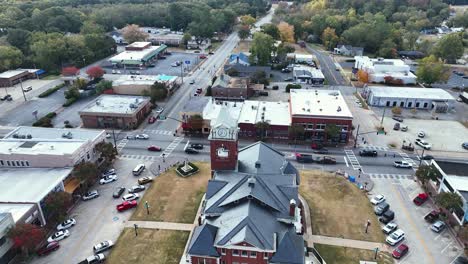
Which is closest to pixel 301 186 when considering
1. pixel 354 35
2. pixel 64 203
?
pixel 64 203

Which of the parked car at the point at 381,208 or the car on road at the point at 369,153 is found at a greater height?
the car on road at the point at 369,153

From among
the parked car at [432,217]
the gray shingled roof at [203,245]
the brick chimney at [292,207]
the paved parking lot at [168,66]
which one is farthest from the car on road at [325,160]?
the paved parking lot at [168,66]

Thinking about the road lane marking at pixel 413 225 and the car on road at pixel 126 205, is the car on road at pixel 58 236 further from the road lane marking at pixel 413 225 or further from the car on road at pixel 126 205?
the road lane marking at pixel 413 225

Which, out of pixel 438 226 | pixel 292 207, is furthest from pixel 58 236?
pixel 438 226

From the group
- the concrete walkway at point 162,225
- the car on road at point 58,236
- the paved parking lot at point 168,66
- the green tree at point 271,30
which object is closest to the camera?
the car on road at point 58,236

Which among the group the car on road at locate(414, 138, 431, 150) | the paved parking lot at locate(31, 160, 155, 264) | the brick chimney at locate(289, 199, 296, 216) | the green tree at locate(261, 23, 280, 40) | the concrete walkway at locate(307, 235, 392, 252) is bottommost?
the paved parking lot at locate(31, 160, 155, 264)

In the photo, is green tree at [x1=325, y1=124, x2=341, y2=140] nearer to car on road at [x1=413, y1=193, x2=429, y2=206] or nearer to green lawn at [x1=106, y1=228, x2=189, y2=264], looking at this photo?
car on road at [x1=413, y1=193, x2=429, y2=206]

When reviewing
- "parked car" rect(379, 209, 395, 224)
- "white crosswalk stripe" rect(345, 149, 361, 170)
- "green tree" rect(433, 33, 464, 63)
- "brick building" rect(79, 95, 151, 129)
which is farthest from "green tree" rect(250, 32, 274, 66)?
"parked car" rect(379, 209, 395, 224)

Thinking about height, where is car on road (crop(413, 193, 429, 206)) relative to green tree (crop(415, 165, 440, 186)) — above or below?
below
